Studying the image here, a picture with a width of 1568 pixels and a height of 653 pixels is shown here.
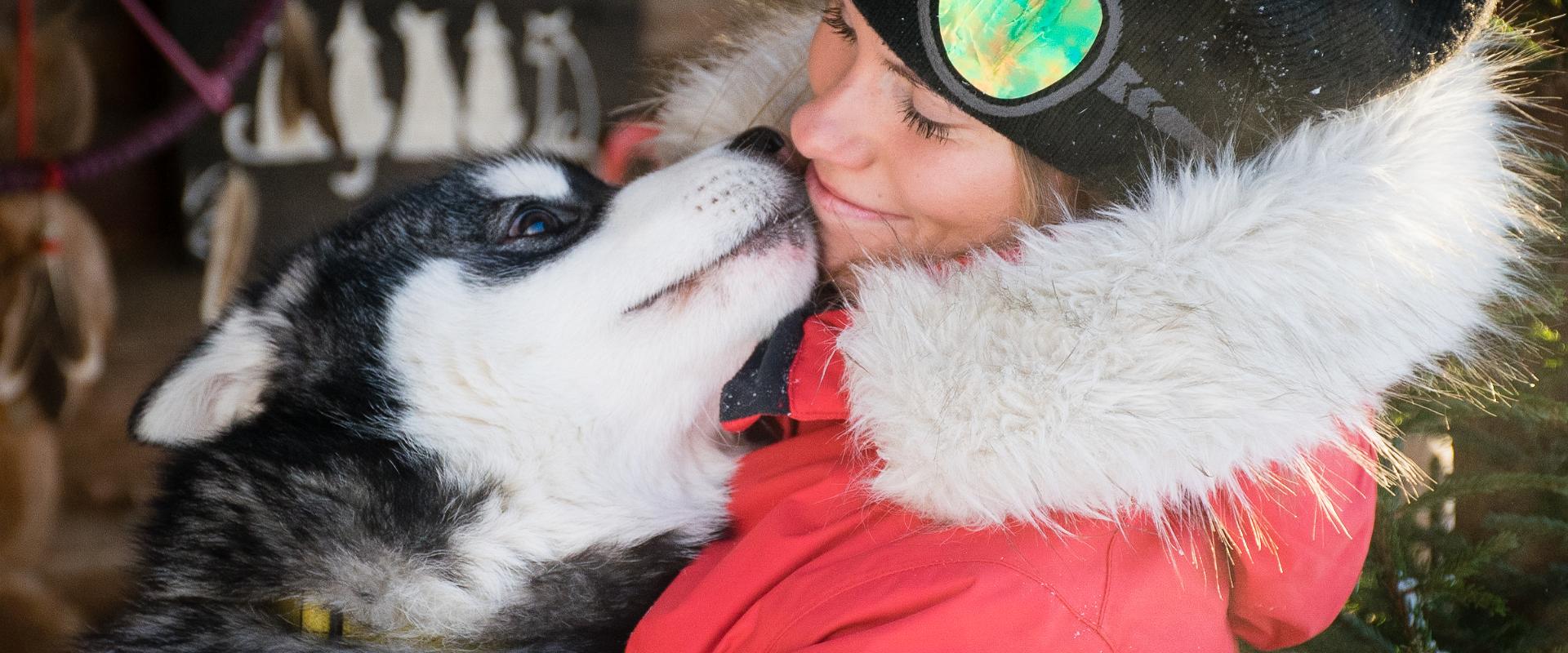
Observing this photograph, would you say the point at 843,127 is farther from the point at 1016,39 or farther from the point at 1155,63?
the point at 1155,63

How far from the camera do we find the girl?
1.18 m

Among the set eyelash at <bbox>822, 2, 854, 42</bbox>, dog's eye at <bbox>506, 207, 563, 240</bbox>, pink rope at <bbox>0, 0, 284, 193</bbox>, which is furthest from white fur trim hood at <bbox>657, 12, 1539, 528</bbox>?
pink rope at <bbox>0, 0, 284, 193</bbox>

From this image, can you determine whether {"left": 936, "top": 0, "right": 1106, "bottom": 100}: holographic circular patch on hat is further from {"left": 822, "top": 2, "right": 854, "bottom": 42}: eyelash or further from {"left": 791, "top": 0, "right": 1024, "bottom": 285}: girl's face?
{"left": 822, "top": 2, "right": 854, "bottom": 42}: eyelash

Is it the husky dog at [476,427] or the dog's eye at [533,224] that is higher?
Answer: the dog's eye at [533,224]

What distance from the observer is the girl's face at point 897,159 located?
1468 millimetres

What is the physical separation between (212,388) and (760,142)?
997mm

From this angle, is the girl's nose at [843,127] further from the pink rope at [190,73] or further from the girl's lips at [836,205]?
the pink rope at [190,73]

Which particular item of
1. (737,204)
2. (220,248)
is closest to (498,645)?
(737,204)

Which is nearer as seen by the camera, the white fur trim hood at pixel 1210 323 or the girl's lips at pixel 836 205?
the white fur trim hood at pixel 1210 323

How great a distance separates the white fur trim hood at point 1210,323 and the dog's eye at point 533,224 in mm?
781

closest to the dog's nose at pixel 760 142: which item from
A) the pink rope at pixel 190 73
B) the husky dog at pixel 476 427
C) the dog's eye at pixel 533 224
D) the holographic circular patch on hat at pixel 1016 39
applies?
the husky dog at pixel 476 427

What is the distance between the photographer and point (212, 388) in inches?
68.6

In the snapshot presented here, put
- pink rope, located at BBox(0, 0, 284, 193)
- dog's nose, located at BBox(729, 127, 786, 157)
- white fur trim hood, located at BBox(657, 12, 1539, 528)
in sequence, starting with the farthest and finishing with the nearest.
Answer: pink rope, located at BBox(0, 0, 284, 193), dog's nose, located at BBox(729, 127, 786, 157), white fur trim hood, located at BBox(657, 12, 1539, 528)

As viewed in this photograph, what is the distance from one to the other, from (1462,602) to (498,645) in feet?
4.69
